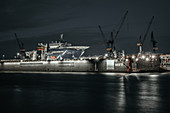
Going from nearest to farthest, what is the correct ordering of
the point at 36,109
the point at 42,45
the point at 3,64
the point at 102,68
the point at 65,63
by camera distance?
the point at 36,109
the point at 102,68
the point at 65,63
the point at 3,64
the point at 42,45

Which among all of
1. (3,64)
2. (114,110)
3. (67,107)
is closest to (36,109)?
(67,107)

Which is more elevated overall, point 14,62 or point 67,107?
point 14,62

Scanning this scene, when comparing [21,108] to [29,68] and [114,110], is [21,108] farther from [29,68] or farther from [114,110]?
[29,68]

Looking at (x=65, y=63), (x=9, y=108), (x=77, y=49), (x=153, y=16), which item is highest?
(x=153, y=16)

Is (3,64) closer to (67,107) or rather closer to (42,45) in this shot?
(42,45)

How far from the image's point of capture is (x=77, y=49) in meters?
143

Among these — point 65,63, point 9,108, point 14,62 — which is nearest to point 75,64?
point 65,63

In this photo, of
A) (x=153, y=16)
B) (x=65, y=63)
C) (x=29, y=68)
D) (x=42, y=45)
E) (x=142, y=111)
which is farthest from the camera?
(x=153, y=16)

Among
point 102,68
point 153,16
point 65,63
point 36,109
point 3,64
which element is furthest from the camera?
point 153,16

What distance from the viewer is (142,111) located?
621 inches

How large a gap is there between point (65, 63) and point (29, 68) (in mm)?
28287

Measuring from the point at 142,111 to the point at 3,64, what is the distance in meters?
139

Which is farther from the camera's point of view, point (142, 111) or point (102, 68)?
point (102, 68)

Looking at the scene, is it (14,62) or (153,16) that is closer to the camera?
(14,62)
